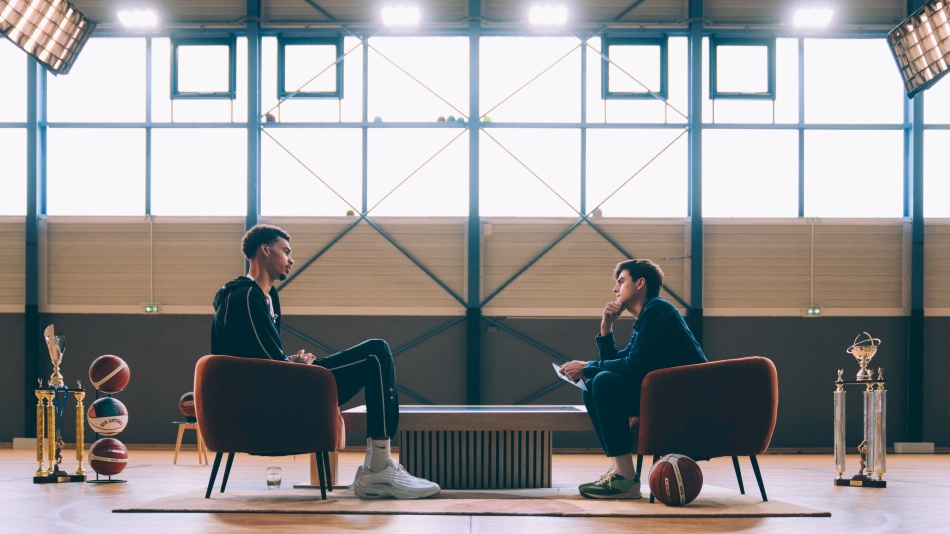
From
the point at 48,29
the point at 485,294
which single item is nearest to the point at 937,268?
the point at 485,294

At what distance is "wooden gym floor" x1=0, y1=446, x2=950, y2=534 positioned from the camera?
3.51 meters

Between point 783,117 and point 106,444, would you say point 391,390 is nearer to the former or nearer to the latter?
A: point 106,444

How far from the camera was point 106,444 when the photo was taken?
18.7 feet

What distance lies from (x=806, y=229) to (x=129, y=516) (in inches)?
320

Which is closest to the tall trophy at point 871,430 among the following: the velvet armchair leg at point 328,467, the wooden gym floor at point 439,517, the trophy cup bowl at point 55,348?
the wooden gym floor at point 439,517

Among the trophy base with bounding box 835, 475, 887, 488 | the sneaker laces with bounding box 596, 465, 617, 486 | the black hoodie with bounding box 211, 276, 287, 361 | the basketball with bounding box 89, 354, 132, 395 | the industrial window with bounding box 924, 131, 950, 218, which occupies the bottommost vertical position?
the trophy base with bounding box 835, 475, 887, 488

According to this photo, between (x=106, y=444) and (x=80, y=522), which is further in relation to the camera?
(x=106, y=444)

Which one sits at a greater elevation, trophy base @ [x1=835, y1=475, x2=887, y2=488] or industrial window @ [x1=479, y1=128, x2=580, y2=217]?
industrial window @ [x1=479, y1=128, x2=580, y2=217]

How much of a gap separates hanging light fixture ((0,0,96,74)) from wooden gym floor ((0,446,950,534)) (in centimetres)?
380

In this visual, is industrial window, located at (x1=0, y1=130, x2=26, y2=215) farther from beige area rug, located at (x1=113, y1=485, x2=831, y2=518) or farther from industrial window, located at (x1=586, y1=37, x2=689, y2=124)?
beige area rug, located at (x1=113, y1=485, x2=831, y2=518)

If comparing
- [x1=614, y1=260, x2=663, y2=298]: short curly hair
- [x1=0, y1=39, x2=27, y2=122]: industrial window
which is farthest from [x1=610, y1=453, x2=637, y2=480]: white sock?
[x1=0, y1=39, x2=27, y2=122]: industrial window

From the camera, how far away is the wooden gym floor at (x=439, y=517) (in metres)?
3.51

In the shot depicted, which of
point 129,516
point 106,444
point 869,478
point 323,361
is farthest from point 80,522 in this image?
point 869,478

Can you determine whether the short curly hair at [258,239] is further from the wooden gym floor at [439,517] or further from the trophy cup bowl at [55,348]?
the trophy cup bowl at [55,348]
